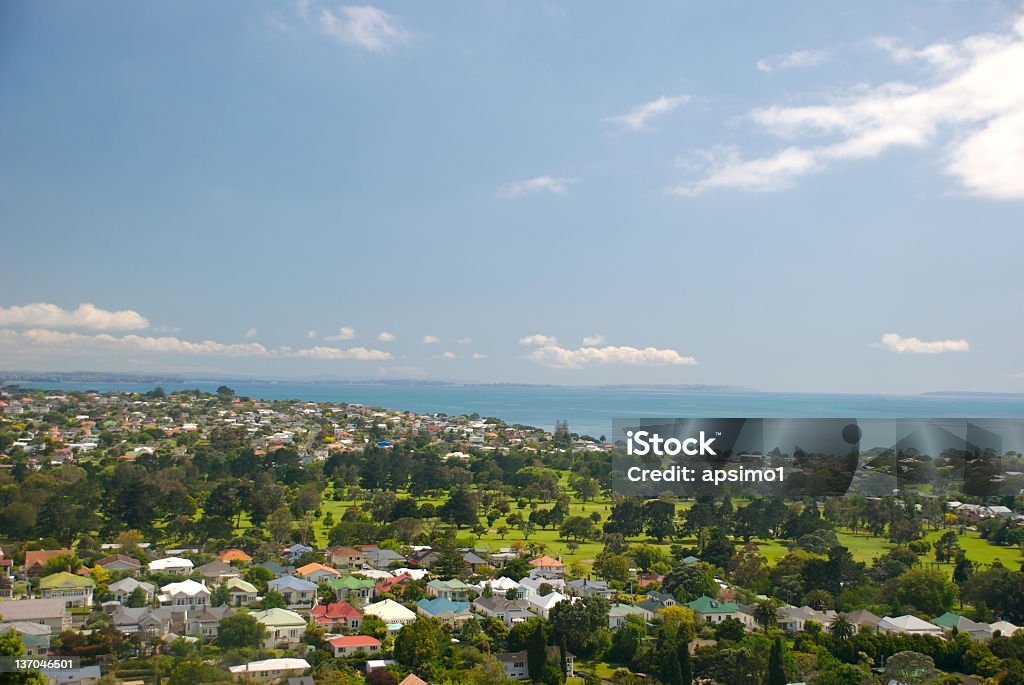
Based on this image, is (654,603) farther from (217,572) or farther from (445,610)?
(217,572)

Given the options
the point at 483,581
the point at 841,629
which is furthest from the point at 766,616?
the point at 483,581

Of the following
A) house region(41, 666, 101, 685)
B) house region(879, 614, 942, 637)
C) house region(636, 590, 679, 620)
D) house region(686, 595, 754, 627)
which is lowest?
house region(636, 590, 679, 620)

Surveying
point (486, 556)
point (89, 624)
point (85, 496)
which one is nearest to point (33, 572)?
point (89, 624)

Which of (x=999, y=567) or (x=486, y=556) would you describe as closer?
(x=999, y=567)

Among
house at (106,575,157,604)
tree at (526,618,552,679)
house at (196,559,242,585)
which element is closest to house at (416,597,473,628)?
tree at (526,618,552,679)

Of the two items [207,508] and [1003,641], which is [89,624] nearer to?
[207,508]

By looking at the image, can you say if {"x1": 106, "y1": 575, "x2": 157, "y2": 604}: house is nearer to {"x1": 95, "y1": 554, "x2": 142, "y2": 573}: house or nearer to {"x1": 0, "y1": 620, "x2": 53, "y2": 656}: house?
{"x1": 95, "y1": 554, "x2": 142, "y2": 573}: house

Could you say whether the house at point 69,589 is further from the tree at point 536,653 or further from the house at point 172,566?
the tree at point 536,653
